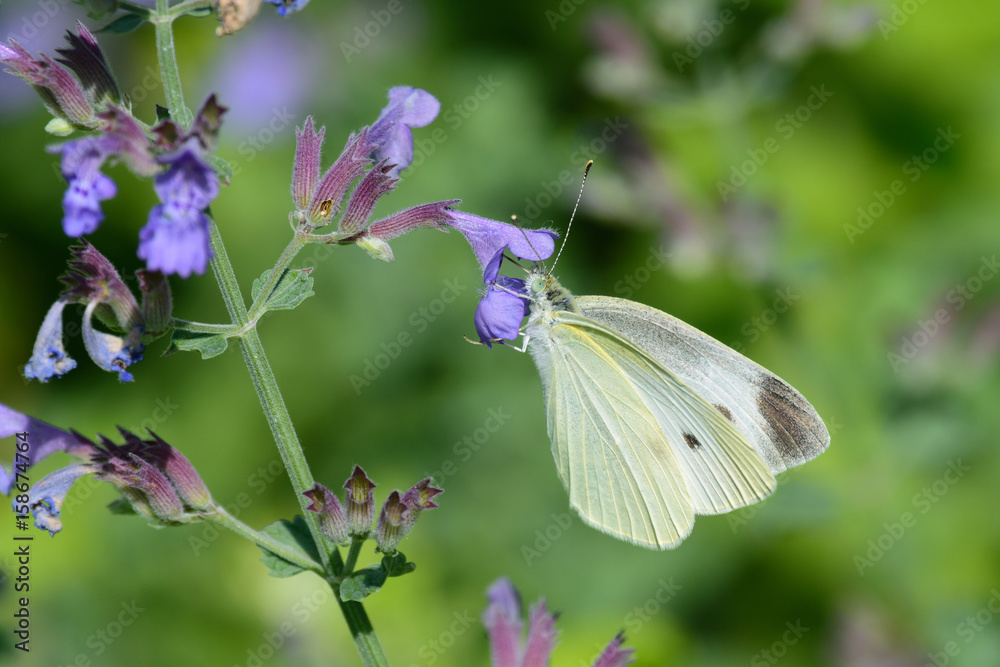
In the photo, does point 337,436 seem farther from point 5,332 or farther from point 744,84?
point 744,84

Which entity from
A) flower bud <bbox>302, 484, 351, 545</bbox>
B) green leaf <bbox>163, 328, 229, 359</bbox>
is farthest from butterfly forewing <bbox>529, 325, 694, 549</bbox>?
green leaf <bbox>163, 328, 229, 359</bbox>

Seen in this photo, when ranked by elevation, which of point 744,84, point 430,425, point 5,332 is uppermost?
point 5,332

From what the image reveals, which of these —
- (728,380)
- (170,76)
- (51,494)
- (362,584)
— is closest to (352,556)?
(362,584)

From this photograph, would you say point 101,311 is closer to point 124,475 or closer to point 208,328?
point 208,328

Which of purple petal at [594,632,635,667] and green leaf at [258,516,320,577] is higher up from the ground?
green leaf at [258,516,320,577]

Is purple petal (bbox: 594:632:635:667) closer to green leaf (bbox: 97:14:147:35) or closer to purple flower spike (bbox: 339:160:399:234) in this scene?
purple flower spike (bbox: 339:160:399:234)

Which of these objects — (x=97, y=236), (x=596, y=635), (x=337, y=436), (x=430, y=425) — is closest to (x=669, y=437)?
(x=596, y=635)
